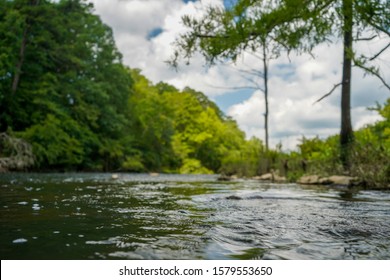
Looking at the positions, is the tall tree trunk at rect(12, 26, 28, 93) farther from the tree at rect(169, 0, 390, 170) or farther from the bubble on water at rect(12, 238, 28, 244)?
the bubble on water at rect(12, 238, 28, 244)

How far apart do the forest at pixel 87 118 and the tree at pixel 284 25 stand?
3319 millimetres

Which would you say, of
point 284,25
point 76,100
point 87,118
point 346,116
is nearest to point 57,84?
point 76,100

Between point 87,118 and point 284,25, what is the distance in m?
21.3

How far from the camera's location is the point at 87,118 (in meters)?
25.1

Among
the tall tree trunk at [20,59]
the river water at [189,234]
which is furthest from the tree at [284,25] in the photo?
the tall tree trunk at [20,59]

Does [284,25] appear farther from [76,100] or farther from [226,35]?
[76,100]

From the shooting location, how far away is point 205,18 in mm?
6457

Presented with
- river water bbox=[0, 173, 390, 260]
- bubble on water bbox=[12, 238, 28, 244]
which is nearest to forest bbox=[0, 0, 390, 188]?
river water bbox=[0, 173, 390, 260]

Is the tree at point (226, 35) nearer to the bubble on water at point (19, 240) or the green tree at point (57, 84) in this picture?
the bubble on water at point (19, 240)

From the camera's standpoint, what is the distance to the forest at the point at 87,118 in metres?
12.4

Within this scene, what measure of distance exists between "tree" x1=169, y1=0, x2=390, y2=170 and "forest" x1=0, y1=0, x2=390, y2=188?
332cm

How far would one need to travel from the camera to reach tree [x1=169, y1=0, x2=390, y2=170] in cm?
486

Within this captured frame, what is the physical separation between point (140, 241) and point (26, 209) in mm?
1850
